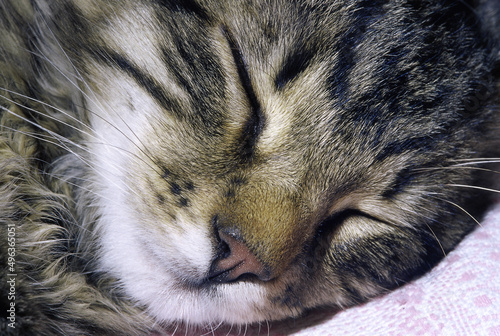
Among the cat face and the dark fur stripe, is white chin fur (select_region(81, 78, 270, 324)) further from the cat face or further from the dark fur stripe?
the dark fur stripe

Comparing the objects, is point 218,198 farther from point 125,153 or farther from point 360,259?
point 360,259

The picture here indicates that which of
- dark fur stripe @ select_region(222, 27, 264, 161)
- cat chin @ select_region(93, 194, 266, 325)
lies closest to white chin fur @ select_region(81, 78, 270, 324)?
cat chin @ select_region(93, 194, 266, 325)

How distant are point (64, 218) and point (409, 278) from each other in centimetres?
74

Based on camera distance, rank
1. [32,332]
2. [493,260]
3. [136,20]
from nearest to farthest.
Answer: [32,332]
[136,20]
[493,260]

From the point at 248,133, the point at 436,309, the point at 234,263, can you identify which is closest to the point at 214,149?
the point at 248,133

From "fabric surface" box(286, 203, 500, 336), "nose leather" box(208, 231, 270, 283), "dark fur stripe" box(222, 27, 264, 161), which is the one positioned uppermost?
"dark fur stripe" box(222, 27, 264, 161)

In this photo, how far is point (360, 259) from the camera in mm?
1004

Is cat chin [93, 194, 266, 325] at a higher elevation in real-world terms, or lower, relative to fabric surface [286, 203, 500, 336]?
higher

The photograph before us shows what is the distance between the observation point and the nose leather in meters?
0.82

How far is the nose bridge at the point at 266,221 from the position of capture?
0.82 m

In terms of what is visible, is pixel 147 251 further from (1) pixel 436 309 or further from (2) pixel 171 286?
(1) pixel 436 309

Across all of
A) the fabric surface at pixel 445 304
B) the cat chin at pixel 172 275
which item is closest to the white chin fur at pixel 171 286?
the cat chin at pixel 172 275

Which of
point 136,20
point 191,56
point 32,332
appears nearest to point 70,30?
point 136,20

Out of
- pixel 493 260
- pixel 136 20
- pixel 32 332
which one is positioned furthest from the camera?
pixel 493 260
